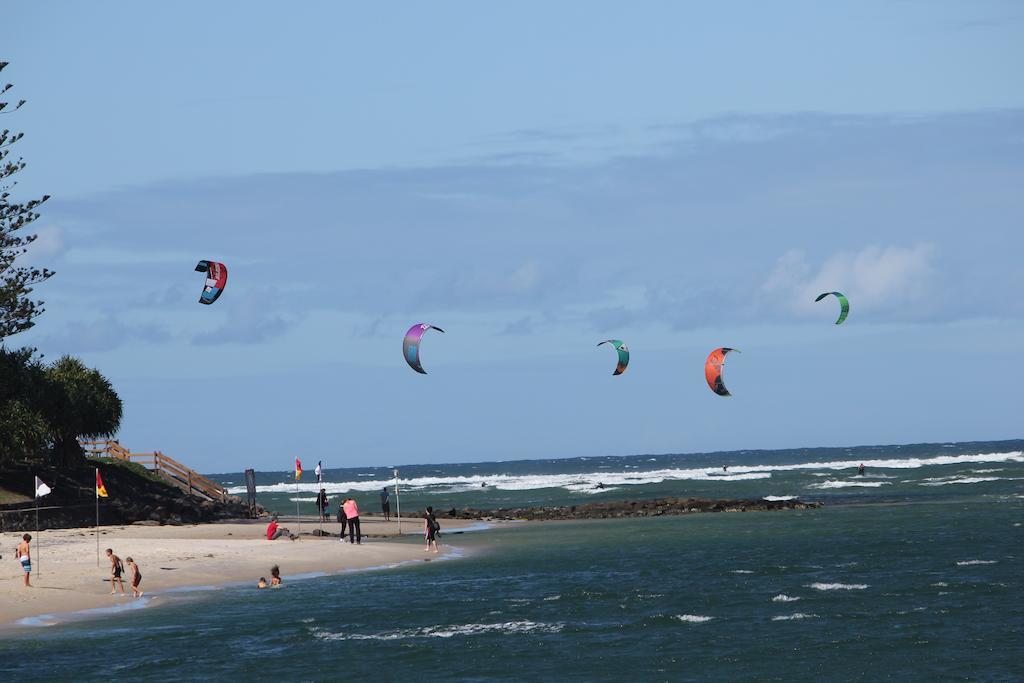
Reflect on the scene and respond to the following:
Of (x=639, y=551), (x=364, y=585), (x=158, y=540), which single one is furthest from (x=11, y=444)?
(x=639, y=551)

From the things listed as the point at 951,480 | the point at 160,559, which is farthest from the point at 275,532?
the point at 951,480

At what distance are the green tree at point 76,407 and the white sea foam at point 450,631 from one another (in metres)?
30.7

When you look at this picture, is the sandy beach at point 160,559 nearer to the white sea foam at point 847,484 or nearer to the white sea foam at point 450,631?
the white sea foam at point 450,631

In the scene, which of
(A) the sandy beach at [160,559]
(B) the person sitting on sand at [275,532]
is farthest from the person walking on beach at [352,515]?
(B) the person sitting on sand at [275,532]

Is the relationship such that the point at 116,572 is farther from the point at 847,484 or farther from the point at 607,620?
the point at 847,484

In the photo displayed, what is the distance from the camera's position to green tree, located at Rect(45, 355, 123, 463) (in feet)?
188

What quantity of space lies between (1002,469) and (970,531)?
2787 inches

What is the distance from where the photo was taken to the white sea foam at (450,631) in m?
29.5

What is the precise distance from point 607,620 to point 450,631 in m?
3.78

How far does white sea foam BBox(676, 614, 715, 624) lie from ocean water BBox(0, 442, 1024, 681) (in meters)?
0.09

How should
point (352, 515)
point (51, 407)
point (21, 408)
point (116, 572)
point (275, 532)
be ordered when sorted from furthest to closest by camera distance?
point (51, 407)
point (21, 408)
point (275, 532)
point (352, 515)
point (116, 572)

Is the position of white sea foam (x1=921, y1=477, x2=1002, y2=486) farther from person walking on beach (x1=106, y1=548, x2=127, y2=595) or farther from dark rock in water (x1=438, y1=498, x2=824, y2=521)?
person walking on beach (x1=106, y1=548, x2=127, y2=595)

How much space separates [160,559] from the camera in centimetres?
4109

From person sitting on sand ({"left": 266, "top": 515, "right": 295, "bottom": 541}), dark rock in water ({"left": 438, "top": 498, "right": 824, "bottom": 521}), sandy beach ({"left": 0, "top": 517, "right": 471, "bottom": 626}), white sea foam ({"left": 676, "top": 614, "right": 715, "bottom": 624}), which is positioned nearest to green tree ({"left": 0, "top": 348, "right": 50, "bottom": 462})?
sandy beach ({"left": 0, "top": 517, "right": 471, "bottom": 626})
